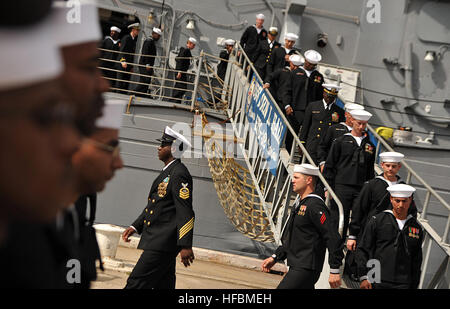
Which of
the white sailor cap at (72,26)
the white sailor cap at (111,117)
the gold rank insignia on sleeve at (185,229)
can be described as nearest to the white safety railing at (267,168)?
the gold rank insignia on sleeve at (185,229)

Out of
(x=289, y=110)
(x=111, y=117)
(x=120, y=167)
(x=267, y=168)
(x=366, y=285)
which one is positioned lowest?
(x=366, y=285)

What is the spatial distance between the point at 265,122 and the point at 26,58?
939cm

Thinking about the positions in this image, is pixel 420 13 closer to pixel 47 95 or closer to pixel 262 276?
pixel 262 276

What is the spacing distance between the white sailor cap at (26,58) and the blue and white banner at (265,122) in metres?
8.17

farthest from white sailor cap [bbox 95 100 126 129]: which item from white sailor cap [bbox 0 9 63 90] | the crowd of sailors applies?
white sailor cap [bbox 0 9 63 90]

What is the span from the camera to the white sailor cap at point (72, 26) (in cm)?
141

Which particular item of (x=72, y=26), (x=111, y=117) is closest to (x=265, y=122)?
(x=111, y=117)

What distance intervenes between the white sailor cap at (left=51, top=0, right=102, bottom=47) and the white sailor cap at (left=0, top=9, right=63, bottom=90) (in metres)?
0.09

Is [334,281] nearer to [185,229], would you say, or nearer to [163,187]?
[185,229]

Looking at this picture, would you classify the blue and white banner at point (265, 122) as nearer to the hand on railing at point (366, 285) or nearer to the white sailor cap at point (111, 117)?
the hand on railing at point (366, 285)

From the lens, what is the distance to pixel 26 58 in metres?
1.24

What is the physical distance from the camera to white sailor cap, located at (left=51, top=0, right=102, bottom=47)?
1.41 metres
